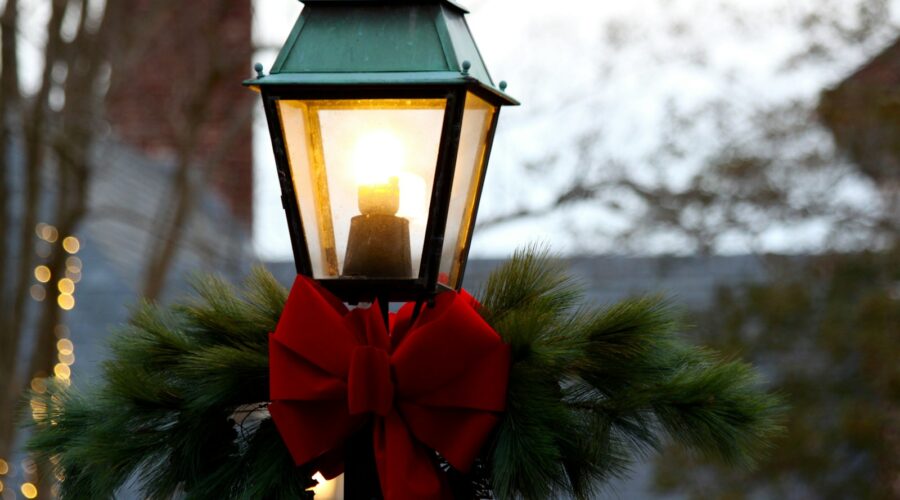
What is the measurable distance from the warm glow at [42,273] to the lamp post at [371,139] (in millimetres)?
6481

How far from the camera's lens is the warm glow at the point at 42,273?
355 inches

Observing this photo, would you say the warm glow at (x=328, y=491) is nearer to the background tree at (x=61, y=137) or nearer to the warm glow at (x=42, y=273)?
the background tree at (x=61, y=137)

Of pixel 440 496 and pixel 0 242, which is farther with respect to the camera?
pixel 0 242

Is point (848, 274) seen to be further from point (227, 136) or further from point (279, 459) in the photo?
point (279, 459)

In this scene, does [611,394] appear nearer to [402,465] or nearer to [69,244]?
[402,465]

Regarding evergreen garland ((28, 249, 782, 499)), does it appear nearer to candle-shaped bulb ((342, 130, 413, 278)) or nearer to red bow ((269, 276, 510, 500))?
red bow ((269, 276, 510, 500))

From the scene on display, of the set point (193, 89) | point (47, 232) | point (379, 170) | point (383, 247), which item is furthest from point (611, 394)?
point (193, 89)

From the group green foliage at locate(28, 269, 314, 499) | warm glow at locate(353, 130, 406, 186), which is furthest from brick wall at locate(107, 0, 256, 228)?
warm glow at locate(353, 130, 406, 186)

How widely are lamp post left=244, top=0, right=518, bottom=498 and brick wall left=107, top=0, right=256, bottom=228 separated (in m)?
7.29

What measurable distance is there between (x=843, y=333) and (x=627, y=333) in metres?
10.0

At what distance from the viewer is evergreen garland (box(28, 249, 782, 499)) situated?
2.68 m

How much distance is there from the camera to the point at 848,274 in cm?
1233

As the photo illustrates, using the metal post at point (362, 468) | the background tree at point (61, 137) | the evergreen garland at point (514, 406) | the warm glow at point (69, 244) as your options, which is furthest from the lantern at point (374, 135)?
the warm glow at point (69, 244)

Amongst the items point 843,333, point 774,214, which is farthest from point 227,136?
point 843,333
